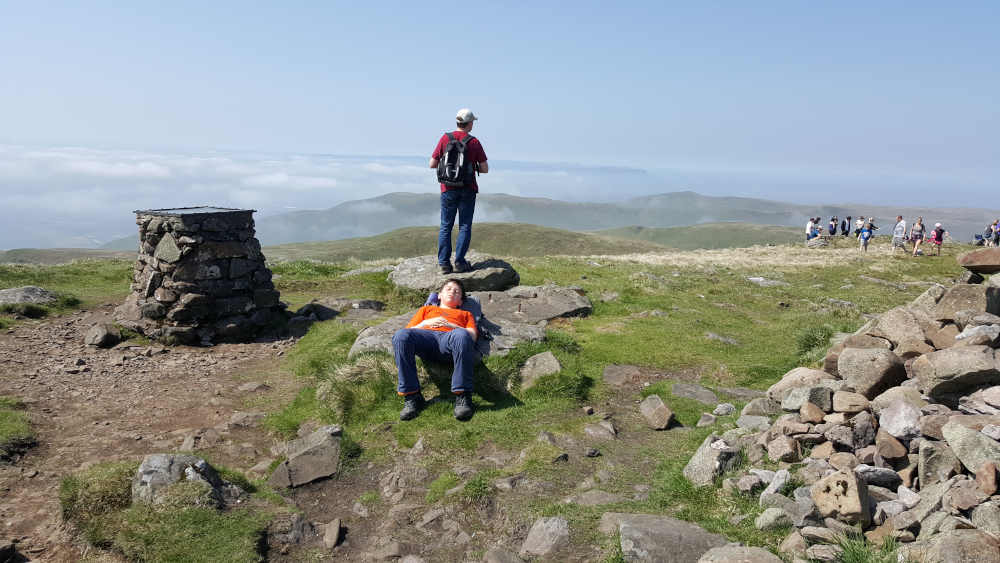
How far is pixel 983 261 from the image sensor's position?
10.6 meters

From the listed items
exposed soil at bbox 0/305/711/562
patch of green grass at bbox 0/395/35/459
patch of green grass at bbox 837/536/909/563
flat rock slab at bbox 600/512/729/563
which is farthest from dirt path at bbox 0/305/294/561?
patch of green grass at bbox 837/536/909/563

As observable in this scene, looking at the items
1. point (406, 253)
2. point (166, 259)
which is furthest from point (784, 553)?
point (406, 253)

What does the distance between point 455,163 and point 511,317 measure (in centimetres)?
415

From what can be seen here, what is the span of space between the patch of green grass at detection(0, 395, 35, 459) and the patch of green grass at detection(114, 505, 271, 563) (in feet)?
12.2

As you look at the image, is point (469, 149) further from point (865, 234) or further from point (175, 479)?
point (865, 234)

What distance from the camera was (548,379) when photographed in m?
10.2

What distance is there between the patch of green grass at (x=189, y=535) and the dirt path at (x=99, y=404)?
66cm

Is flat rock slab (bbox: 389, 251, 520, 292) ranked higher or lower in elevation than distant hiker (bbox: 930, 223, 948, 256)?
lower

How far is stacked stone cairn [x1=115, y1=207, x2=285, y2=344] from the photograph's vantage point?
49.6 ft

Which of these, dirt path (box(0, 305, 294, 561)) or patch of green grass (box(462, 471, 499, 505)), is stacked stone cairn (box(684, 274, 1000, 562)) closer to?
patch of green grass (box(462, 471, 499, 505))

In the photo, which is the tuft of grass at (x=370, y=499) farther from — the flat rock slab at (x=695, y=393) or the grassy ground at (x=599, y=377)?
the flat rock slab at (x=695, y=393)

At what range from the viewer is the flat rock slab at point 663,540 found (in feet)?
18.0

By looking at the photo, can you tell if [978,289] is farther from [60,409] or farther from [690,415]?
[60,409]

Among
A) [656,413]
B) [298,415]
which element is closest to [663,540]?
[656,413]
